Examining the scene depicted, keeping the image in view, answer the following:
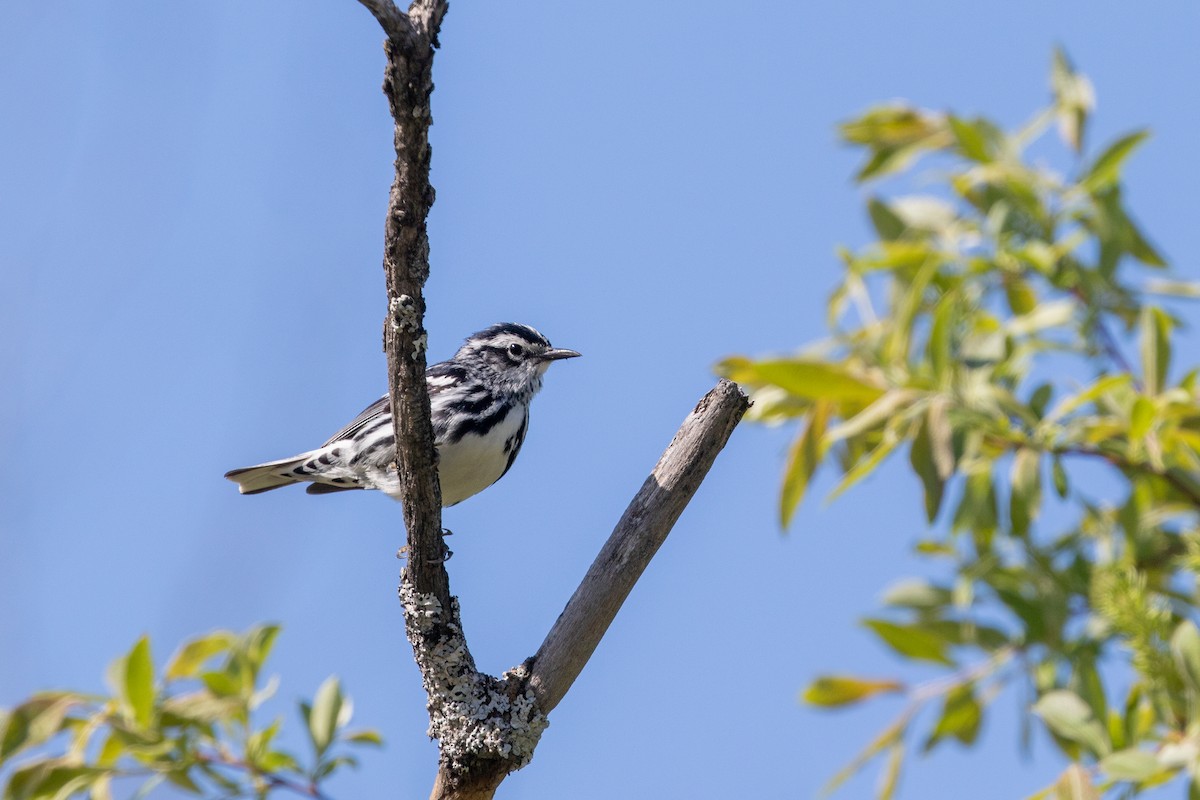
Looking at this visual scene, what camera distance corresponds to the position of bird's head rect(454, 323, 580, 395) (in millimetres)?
5949

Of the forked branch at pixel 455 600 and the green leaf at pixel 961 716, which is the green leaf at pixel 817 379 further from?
the forked branch at pixel 455 600

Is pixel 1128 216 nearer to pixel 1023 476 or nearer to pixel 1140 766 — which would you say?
pixel 1023 476

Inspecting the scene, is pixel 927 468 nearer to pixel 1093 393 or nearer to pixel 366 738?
pixel 1093 393

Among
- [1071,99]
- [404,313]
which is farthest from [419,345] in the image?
[1071,99]

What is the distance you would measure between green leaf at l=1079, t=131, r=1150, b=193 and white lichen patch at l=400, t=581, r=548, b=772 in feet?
10.2

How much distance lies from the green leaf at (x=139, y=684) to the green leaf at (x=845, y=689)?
3.30ft

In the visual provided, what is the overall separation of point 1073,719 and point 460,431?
458 centimetres

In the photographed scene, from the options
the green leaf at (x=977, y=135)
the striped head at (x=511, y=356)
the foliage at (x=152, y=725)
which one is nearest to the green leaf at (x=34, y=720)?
the foliage at (x=152, y=725)

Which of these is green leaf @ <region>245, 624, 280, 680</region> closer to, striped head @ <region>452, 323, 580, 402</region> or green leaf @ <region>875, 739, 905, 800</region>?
green leaf @ <region>875, 739, 905, 800</region>

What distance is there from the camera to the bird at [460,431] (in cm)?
551

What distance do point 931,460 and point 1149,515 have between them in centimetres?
19

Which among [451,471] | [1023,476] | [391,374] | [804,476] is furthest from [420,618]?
[1023,476]

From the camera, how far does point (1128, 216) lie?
41.8 inches

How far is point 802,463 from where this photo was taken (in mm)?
1284
